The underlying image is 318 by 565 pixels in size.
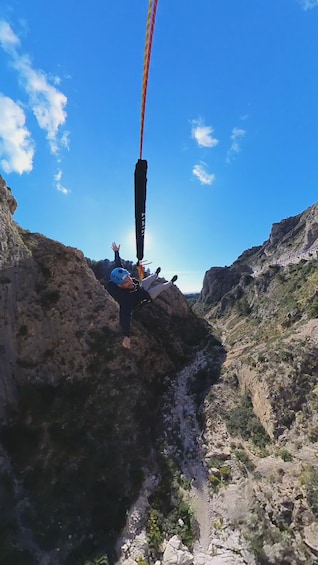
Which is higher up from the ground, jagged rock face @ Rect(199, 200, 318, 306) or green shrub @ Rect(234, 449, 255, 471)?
jagged rock face @ Rect(199, 200, 318, 306)

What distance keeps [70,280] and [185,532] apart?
74.6 feet

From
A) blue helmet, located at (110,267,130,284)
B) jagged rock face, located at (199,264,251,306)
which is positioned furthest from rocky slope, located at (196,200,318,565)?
jagged rock face, located at (199,264,251,306)

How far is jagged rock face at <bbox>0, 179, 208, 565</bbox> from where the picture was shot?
19688 millimetres

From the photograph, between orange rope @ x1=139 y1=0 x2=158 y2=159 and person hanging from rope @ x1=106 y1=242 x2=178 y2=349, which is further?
person hanging from rope @ x1=106 y1=242 x2=178 y2=349

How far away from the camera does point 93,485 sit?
22047 millimetres

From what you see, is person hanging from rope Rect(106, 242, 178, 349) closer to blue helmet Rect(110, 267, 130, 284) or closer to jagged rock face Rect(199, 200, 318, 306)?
blue helmet Rect(110, 267, 130, 284)

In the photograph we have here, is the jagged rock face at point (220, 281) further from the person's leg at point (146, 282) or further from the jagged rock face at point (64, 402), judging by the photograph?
the person's leg at point (146, 282)

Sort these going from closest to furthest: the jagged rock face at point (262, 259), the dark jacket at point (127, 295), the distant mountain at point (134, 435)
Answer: the dark jacket at point (127, 295), the distant mountain at point (134, 435), the jagged rock face at point (262, 259)

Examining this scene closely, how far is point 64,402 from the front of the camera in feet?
89.1

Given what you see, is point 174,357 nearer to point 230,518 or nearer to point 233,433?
point 233,433

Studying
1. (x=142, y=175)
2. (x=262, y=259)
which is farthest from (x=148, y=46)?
(x=262, y=259)

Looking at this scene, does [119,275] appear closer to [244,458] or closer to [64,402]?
[244,458]

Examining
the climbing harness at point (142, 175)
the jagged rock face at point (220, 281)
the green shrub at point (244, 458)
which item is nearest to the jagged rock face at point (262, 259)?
the jagged rock face at point (220, 281)

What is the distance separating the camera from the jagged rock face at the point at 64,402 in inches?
775
